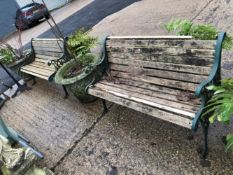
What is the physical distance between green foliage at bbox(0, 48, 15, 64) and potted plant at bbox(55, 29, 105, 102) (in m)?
2.49

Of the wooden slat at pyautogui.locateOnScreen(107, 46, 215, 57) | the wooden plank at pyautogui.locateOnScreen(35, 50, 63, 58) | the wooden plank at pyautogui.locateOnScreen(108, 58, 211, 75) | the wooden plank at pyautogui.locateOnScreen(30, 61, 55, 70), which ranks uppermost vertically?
the wooden slat at pyautogui.locateOnScreen(107, 46, 215, 57)

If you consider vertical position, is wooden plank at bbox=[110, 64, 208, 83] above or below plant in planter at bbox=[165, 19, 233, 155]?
below

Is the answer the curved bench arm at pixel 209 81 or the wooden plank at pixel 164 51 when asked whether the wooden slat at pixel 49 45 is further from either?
the curved bench arm at pixel 209 81

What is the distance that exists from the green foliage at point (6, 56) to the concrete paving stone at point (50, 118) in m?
1.06

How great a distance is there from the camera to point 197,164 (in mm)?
2951

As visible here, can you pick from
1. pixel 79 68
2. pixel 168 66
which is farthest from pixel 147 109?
pixel 79 68

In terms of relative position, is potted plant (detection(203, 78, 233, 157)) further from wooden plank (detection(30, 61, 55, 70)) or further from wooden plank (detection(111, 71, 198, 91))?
wooden plank (detection(30, 61, 55, 70))

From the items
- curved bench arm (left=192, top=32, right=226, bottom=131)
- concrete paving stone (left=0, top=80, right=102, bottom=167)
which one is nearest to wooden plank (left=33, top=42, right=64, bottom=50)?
concrete paving stone (left=0, top=80, right=102, bottom=167)

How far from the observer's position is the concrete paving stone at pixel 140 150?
299 centimetres

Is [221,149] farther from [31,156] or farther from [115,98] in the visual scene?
[31,156]

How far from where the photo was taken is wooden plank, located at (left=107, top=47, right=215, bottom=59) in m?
2.78

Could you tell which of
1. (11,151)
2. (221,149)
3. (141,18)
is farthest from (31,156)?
(141,18)

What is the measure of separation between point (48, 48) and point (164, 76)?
128 inches

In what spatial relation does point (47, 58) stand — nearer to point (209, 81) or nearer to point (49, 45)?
point (49, 45)
